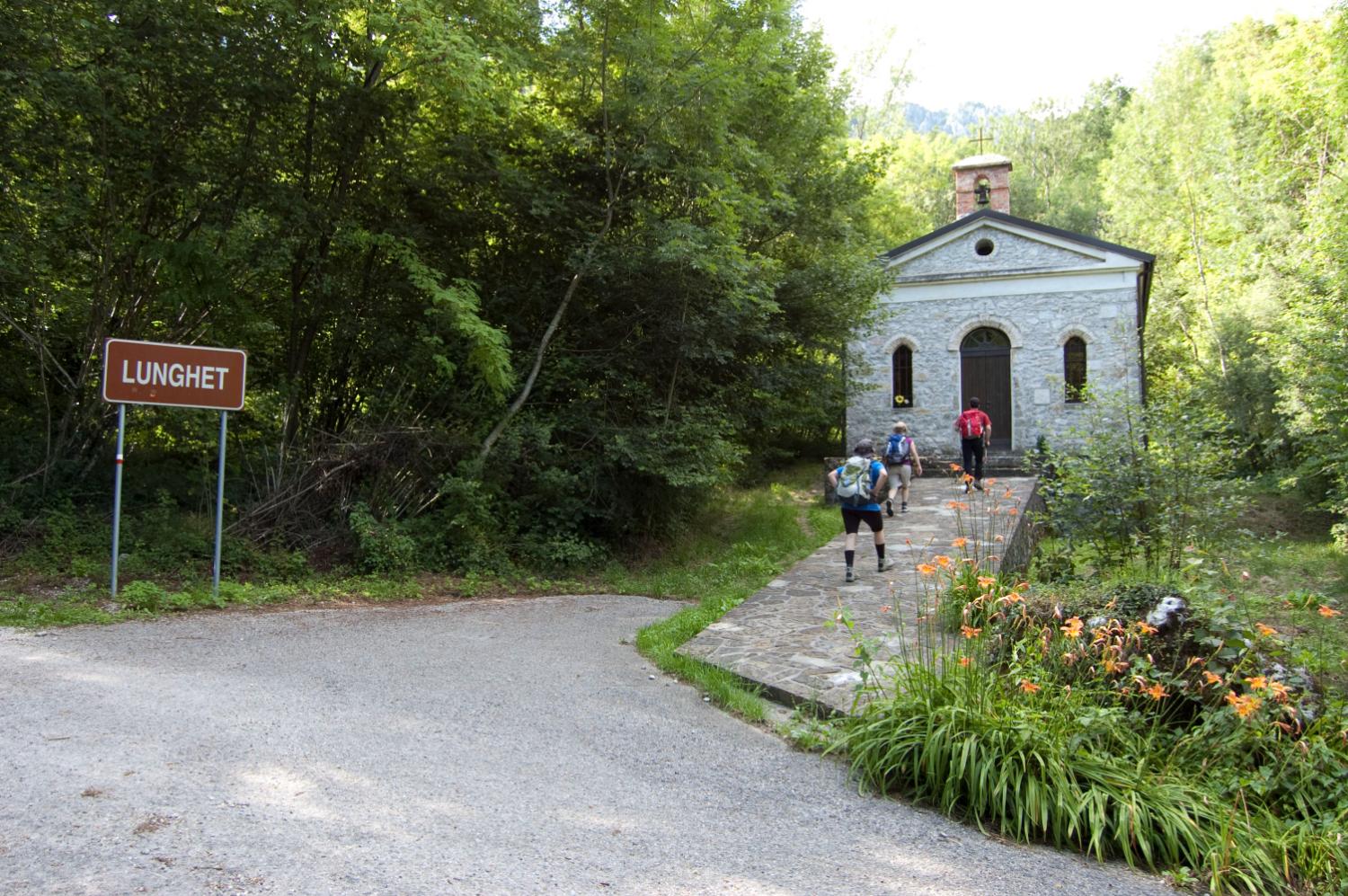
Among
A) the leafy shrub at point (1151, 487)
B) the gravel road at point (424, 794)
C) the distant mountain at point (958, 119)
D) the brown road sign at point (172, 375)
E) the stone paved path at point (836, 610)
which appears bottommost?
the gravel road at point (424, 794)

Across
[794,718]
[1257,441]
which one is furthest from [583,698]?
[1257,441]

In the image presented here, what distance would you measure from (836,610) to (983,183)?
20776 mm

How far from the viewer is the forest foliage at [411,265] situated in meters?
9.23

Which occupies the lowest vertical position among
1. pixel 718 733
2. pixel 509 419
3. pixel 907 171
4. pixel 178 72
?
pixel 718 733

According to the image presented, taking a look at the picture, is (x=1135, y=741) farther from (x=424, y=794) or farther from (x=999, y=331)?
(x=999, y=331)

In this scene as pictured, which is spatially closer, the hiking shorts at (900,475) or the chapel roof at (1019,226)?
the hiking shorts at (900,475)

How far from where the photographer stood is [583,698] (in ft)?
17.5

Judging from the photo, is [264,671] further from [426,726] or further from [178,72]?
[178,72]

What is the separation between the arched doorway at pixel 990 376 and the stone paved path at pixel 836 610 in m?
8.80

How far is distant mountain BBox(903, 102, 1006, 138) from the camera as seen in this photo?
Result: 47.2 metres

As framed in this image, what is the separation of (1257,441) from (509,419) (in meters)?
18.2

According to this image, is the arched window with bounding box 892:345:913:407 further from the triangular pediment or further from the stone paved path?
the stone paved path

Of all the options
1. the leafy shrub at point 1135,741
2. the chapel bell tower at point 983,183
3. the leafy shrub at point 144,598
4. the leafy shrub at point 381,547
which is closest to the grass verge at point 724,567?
the leafy shrub at point 1135,741

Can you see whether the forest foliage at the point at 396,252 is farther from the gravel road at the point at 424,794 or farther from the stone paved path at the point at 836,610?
the gravel road at the point at 424,794
